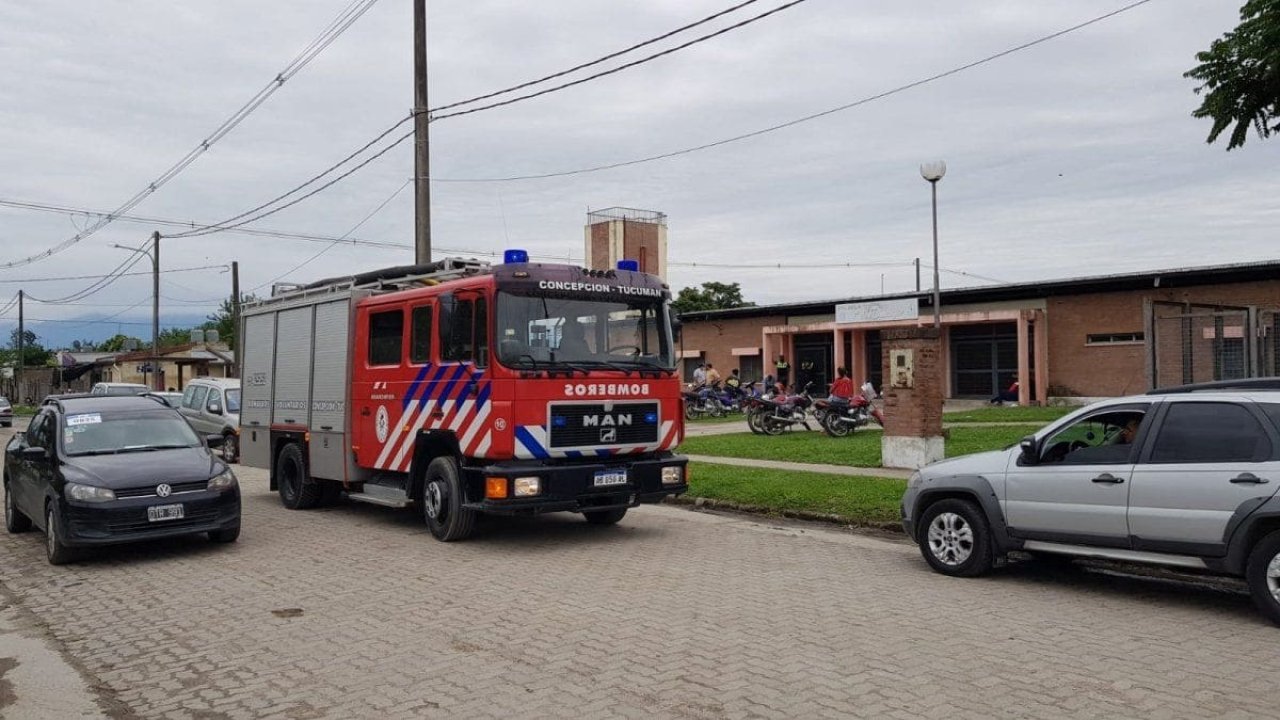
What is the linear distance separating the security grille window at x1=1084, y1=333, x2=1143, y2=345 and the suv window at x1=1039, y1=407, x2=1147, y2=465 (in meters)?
22.6

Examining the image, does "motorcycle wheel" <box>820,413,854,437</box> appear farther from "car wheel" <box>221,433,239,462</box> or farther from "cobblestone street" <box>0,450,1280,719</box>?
"car wheel" <box>221,433,239,462</box>

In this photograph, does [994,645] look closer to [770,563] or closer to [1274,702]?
[1274,702]

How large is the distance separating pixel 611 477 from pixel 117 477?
188 inches

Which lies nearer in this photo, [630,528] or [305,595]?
[305,595]

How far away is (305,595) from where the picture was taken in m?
8.31

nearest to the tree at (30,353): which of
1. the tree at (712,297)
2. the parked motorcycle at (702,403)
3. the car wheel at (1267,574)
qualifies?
the tree at (712,297)

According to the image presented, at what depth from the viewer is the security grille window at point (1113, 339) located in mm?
28891

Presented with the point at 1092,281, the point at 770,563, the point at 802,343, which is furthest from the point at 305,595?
the point at 802,343

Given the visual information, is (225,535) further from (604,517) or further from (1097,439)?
(1097,439)

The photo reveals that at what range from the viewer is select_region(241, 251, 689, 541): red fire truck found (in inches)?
400

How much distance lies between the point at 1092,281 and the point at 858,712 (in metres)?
27.2

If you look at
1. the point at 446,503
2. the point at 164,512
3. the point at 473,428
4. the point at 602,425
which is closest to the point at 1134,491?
the point at 602,425

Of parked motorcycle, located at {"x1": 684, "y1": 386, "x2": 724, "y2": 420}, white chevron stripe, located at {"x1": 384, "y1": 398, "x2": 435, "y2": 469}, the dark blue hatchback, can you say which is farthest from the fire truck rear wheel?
parked motorcycle, located at {"x1": 684, "y1": 386, "x2": 724, "y2": 420}

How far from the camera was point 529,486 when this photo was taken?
32.8 ft
